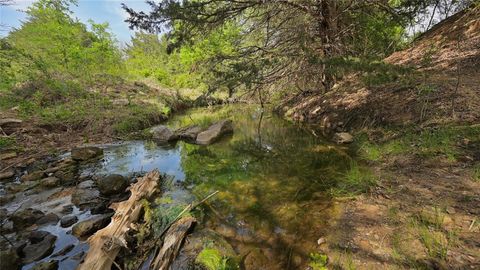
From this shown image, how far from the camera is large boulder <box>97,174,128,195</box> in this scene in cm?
477

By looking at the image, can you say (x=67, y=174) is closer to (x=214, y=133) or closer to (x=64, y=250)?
(x=64, y=250)

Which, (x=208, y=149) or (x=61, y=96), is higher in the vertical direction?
(x=61, y=96)

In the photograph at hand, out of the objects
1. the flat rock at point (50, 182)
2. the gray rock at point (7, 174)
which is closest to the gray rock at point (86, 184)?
the flat rock at point (50, 182)

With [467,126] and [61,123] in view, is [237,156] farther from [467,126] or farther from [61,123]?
[61,123]

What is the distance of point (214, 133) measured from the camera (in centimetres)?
906

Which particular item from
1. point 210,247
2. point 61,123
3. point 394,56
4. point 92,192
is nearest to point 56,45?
point 61,123

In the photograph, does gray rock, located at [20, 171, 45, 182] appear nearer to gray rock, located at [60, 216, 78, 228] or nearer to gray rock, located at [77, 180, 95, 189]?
gray rock, located at [77, 180, 95, 189]

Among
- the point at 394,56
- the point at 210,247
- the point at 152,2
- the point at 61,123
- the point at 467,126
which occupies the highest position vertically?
the point at 152,2

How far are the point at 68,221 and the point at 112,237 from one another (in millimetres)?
1502

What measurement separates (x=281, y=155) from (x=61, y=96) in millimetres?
10711

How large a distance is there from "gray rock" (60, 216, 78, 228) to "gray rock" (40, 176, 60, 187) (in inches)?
67.1

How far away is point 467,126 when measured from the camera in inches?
178

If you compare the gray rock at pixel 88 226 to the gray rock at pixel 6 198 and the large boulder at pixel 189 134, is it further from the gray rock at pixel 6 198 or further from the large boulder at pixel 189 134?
the large boulder at pixel 189 134

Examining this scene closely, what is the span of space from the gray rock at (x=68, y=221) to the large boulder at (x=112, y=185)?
0.83 meters
